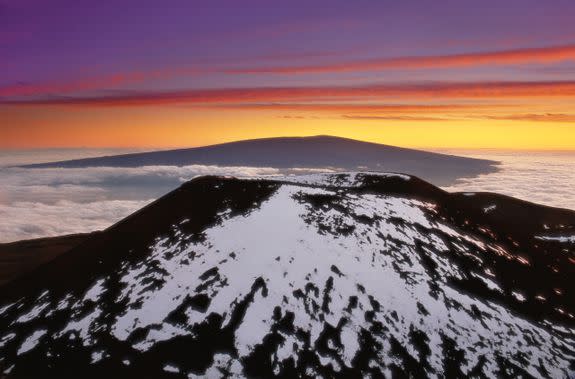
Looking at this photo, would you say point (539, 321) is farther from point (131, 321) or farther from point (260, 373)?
point (131, 321)

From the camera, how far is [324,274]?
121 ft

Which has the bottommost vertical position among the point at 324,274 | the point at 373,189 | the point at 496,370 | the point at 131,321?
the point at 496,370

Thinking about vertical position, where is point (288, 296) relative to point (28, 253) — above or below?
above

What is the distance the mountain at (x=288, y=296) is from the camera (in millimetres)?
29859

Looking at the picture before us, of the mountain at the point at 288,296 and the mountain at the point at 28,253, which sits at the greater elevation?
the mountain at the point at 288,296

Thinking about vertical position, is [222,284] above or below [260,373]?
above

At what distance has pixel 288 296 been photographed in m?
34.3

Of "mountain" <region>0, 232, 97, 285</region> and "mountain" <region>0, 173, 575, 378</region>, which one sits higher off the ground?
"mountain" <region>0, 173, 575, 378</region>

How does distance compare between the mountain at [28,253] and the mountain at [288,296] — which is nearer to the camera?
the mountain at [288,296]

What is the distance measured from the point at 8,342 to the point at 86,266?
10.4m

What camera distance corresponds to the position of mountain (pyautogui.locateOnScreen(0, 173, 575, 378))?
29859 mm

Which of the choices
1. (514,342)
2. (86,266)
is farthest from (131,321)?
(514,342)

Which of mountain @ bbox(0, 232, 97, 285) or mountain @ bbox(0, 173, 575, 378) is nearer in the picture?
mountain @ bbox(0, 173, 575, 378)

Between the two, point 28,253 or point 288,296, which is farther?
point 28,253
